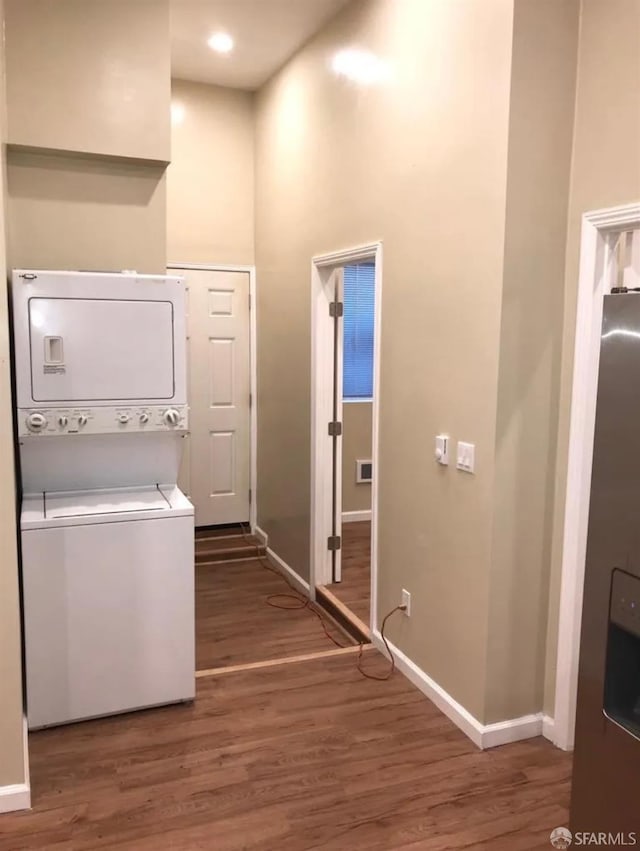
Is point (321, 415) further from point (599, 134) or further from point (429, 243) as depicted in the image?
point (599, 134)

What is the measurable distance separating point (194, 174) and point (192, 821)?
13.6 feet

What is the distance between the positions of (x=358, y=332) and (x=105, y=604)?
345cm

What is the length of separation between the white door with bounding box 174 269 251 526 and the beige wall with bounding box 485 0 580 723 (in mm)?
3060

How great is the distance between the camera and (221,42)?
4.11 metres

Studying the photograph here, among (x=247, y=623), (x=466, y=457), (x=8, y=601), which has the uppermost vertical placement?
(x=466, y=457)

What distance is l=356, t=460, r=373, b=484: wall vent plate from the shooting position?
225 inches

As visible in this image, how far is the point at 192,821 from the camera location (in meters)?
2.27

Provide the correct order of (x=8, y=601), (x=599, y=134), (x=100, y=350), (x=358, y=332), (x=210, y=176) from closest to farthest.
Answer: (x=8, y=601)
(x=599, y=134)
(x=100, y=350)
(x=210, y=176)
(x=358, y=332)

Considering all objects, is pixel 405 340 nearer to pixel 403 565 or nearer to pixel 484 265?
pixel 484 265

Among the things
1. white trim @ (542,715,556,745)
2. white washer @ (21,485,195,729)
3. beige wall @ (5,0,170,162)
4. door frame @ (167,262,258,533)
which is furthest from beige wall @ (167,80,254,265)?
white trim @ (542,715,556,745)

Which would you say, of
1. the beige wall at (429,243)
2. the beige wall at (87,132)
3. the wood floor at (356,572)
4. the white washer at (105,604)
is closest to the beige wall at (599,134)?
the beige wall at (429,243)

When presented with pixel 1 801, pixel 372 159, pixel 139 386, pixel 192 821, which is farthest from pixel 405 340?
pixel 1 801

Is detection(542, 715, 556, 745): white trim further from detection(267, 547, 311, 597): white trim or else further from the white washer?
detection(267, 547, 311, 597): white trim

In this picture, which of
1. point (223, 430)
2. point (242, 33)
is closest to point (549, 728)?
point (223, 430)
